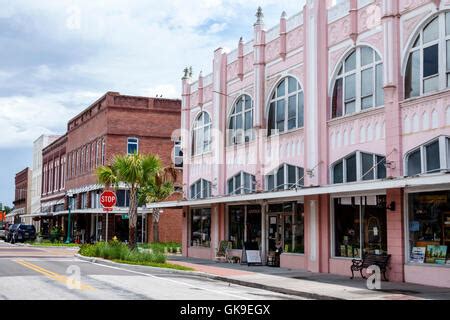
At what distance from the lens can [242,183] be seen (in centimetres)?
3030

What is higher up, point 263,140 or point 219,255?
point 263,140

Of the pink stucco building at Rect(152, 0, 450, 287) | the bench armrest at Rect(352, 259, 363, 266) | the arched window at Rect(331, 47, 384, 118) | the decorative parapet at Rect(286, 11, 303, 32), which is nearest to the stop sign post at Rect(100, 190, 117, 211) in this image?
the pink stucco building at Rect(152, 0, 450, 287)

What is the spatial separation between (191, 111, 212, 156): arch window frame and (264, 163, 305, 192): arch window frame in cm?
675

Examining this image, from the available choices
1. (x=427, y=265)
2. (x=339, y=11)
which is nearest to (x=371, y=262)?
(x=427, y=265)

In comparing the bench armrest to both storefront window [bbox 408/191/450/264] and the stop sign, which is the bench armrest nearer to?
storefront window [bbox 408/191/450/264]

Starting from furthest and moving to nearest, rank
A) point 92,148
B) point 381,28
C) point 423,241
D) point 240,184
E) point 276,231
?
point 92,148
point 240,184
point 276,231
point 381,28
point 423,241

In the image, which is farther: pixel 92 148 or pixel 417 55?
pixel 92 148

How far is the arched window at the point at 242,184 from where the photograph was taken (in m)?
29.3

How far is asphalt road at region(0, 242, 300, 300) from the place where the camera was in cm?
1482

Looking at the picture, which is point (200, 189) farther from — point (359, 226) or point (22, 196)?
point (22, 196)
